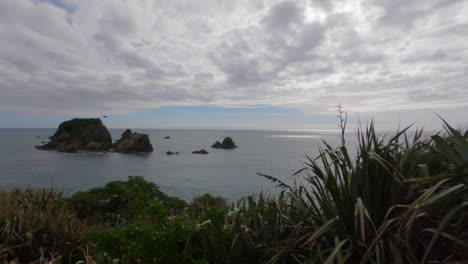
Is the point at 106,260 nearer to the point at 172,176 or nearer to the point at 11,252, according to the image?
the point at 11,252

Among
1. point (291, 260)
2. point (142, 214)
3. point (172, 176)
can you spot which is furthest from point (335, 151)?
point (172, 176)

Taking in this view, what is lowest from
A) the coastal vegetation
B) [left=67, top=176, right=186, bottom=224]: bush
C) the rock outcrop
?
the rock outcrop

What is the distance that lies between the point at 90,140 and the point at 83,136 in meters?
2.48

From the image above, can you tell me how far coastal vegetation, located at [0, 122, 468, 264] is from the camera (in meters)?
2.27

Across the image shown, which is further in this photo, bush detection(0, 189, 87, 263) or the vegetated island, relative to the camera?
the vegetated island

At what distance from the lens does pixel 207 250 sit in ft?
11.1

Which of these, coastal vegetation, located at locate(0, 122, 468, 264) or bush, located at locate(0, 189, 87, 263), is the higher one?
coastal vegetation, located at locate(0, 122, 468, 264)

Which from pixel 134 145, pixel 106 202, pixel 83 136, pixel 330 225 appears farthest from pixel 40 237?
pixel 83 136

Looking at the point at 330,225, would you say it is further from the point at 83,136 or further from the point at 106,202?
the point at 83,136

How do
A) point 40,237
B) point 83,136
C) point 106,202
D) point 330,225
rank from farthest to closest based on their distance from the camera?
point 83,136 → point 106,202 → point 40,237 → point 330,225

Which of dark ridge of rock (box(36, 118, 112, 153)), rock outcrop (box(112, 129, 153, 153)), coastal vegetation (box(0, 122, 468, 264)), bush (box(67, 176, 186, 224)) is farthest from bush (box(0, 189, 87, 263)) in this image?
dark ridge of rock (box(36, 118, 112, 153))

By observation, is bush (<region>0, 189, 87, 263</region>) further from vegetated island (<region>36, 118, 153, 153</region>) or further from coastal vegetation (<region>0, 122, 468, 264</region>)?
vegetated island (<region>36, 118, 153, 153</region>)

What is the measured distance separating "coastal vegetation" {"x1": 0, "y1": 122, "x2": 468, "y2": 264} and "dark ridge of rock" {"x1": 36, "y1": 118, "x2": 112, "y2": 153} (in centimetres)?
8569

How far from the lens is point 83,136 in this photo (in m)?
83.7
